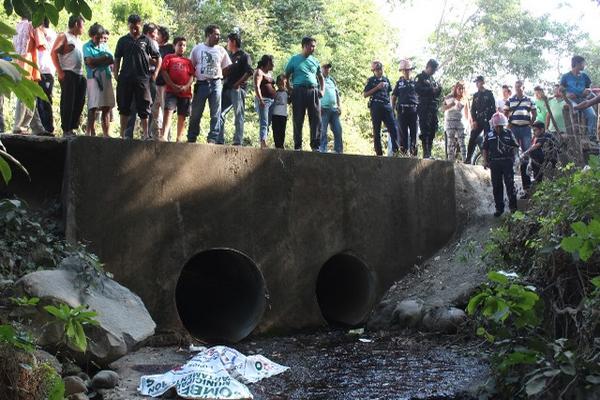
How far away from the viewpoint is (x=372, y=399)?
625 cm

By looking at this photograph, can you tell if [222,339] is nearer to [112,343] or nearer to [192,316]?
[192,316]

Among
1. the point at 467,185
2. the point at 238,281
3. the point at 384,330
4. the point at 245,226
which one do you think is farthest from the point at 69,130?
the point at 467,185

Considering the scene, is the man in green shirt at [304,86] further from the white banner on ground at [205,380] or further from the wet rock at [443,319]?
the white banner on ground at [205,380]

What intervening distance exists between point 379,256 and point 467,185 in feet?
6.95

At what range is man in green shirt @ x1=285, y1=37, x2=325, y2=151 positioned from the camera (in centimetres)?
1002

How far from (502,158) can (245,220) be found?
375 centimetres

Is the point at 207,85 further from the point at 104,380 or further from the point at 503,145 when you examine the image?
the point at 104,380

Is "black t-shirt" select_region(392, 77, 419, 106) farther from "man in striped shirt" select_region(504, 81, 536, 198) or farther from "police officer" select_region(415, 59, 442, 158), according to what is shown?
"man in striped shirt" select_region(504, 81, 536, 198)

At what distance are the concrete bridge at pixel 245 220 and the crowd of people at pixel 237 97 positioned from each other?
1.89 ft

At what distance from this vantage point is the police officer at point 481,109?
11469 mm

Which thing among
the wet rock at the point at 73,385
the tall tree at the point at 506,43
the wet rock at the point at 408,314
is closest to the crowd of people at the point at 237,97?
the wet rock at the point at 408,314

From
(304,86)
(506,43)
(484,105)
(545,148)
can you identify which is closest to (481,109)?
(484,105)

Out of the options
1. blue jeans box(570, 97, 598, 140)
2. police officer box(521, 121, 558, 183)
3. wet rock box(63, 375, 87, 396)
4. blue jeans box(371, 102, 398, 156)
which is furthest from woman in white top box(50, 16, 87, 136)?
blue jeans box(570, 97, 598, 140)

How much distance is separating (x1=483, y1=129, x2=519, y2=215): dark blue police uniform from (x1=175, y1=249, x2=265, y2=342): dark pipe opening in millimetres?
3709
